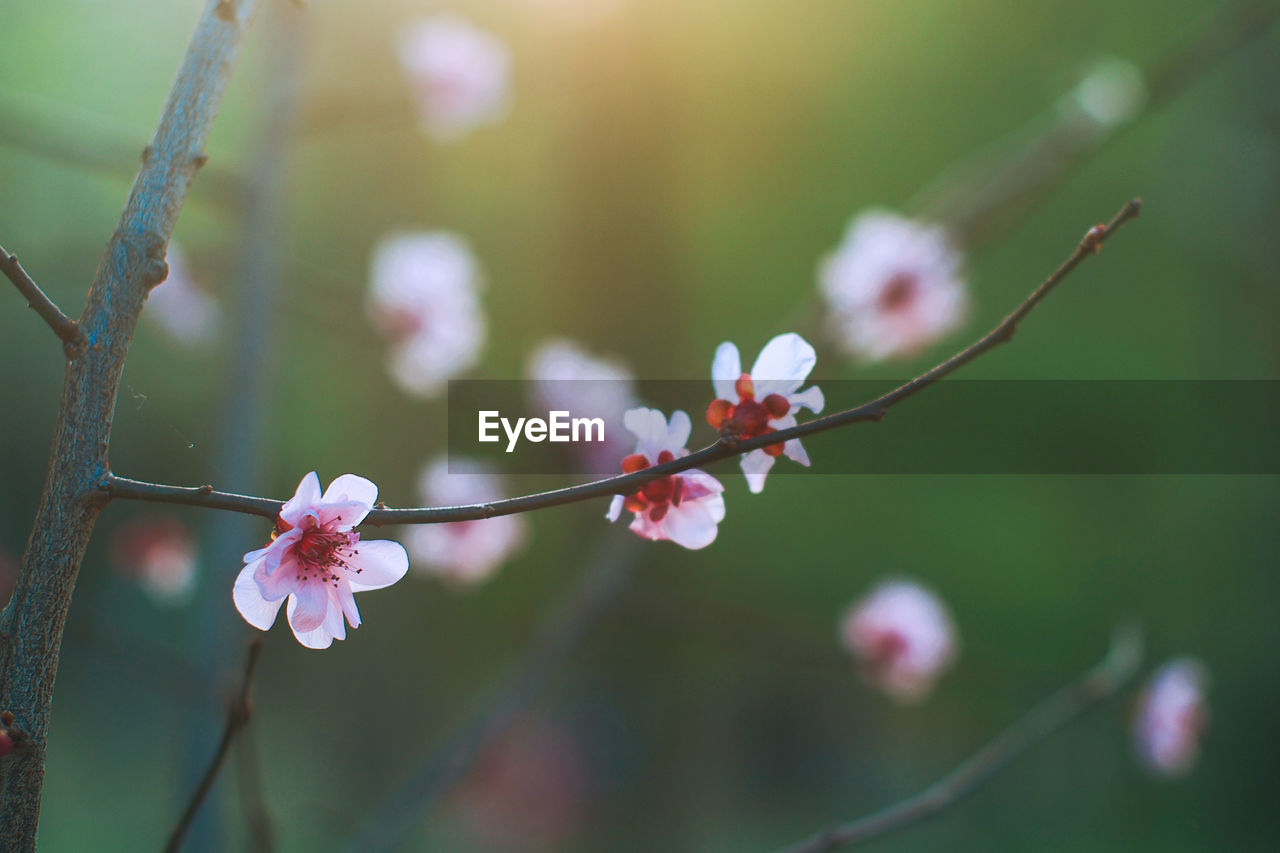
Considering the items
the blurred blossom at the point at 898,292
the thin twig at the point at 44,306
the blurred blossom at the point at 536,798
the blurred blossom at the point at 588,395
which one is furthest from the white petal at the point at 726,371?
the blurred blossom at the point at 536,798

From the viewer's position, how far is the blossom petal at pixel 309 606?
40cm

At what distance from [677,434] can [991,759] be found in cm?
44

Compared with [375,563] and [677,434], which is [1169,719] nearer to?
[677,434]

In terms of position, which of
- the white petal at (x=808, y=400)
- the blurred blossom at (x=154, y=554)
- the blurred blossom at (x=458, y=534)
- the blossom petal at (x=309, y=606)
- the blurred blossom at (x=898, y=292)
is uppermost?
the blurred blossom at (x=898, y=292)

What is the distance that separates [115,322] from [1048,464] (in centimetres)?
516

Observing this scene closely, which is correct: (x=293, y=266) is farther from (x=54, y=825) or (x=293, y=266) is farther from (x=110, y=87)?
(x=54, y=825)

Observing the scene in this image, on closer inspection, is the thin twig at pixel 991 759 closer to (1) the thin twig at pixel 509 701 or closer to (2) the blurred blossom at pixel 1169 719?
(2) the blurred blossom at pixel 1169 719

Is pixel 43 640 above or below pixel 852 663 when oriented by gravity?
below

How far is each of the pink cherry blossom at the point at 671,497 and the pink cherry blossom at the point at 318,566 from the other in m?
0.12

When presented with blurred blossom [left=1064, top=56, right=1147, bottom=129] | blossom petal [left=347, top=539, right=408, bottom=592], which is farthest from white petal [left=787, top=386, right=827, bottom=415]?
blurred blossom [left=1064, top=56, right=1147, bottom=129]

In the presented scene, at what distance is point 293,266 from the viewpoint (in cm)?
127

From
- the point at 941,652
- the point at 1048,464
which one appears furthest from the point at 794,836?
the point at 941,652

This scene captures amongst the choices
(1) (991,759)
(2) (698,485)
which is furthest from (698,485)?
(1) (991,759)

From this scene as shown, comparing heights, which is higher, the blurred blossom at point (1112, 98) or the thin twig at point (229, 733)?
the blurred blossom at point (1112, 98)
